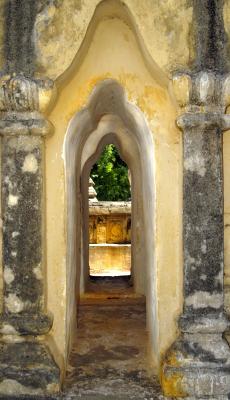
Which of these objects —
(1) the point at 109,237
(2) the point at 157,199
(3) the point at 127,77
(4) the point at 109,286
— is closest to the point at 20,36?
(3) the point at 127,77

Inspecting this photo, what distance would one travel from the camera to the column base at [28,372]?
3051 mm

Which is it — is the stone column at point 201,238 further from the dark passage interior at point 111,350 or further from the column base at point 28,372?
the column base at point 28,372

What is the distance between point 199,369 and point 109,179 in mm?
18725

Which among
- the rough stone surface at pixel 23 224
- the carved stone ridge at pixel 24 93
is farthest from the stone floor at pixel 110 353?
the carved stone ridge at pixel 24 93

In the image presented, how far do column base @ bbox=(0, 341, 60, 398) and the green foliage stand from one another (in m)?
18.3

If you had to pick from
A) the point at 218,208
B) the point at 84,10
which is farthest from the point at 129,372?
the point at 84,10

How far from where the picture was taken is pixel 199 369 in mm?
3043

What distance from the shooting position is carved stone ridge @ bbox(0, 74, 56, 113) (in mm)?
3057

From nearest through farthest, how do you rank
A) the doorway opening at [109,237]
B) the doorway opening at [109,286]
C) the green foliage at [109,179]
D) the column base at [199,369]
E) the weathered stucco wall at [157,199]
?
the column base at [199,369]
the weathered stucco wall at [157,199]
the doorway opening at [109,286]
the doorway opening at [109,237]
the green foliage at [109,179]

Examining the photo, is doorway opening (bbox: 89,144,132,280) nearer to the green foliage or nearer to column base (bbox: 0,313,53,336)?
column base (bbox: 0,313,53,336)

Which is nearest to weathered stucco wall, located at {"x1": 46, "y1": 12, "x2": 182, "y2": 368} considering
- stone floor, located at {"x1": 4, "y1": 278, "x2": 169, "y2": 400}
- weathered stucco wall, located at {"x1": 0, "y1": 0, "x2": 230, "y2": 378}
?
weathered stucco wall, located at {"x1": 0, "y1": 0, "x2": 230, "y2": 378}

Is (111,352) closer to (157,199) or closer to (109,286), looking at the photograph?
(157,199)

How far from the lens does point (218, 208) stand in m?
3.14

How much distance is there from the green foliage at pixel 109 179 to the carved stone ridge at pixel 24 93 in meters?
18.1
